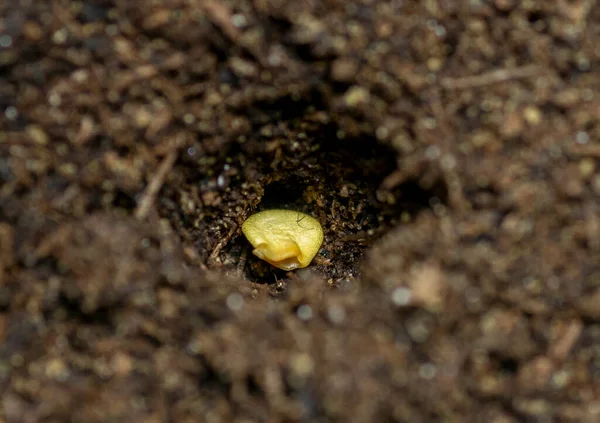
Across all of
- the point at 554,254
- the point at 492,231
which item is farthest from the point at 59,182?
the point at 554,254

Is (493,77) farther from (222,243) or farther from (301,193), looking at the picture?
(222,243)

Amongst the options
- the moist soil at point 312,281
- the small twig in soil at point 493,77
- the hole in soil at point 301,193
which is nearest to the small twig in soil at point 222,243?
the hole in soil at point 301,193

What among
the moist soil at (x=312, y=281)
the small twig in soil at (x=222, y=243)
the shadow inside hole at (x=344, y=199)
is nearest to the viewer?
the moist soil at (x=312, y=281)

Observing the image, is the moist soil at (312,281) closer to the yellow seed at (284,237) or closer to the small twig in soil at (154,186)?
the small twig in soil at (154,186)

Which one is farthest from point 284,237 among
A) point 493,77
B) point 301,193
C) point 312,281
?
point 493,77

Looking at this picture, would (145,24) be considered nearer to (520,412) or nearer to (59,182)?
(59,182)

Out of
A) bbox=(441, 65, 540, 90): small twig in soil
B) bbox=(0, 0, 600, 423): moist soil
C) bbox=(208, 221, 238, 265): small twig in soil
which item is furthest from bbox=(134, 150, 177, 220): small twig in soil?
bbox=(441, 65, 540, 90): small twig in soil
